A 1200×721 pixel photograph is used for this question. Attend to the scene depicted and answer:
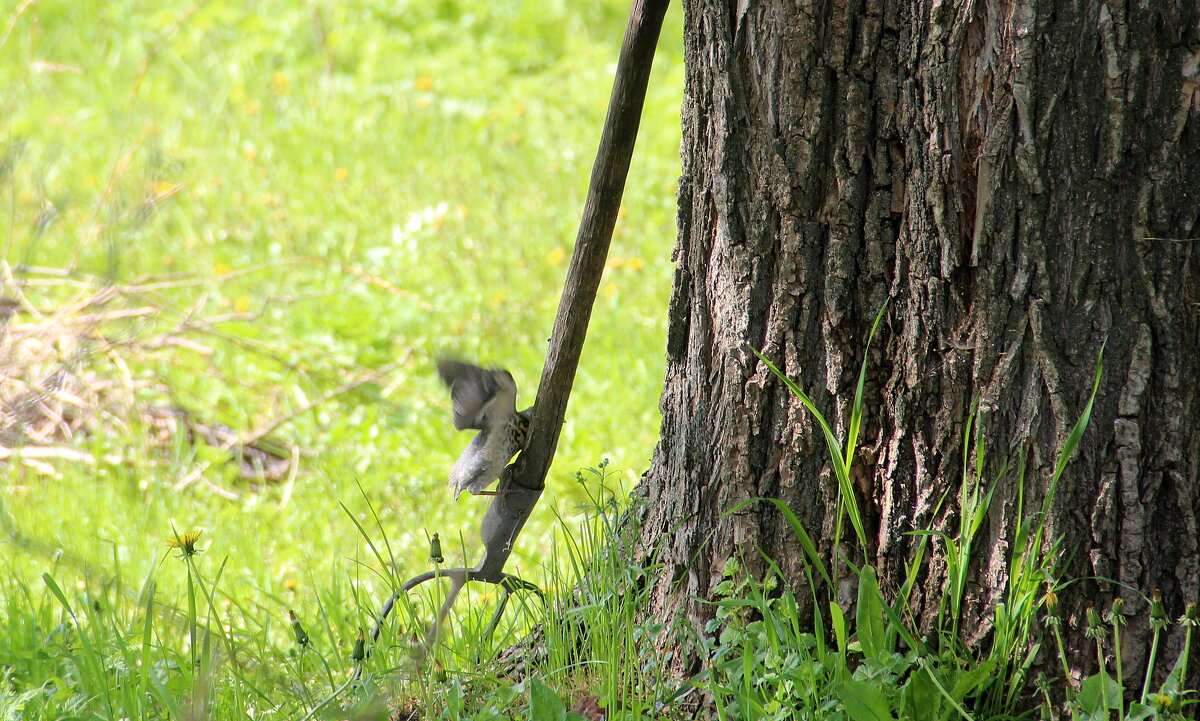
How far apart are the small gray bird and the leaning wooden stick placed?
0.04 m

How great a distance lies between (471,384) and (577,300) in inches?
10.4

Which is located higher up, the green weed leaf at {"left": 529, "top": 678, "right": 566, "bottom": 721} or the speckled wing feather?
the speckled wing feather

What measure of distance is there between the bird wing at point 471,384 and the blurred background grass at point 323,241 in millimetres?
490

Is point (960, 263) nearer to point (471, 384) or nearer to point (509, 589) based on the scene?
point (471, 384)

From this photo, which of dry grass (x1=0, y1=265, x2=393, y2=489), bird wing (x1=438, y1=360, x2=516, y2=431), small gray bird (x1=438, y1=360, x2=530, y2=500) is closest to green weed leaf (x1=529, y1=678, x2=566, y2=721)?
small gray bird (x1=438, y1=360, x2=530, y2=500)

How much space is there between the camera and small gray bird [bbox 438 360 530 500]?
2066 millimetres

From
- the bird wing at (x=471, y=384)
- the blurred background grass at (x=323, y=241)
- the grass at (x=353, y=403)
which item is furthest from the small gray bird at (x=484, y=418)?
the blurred background grass at (x=323, y=241)

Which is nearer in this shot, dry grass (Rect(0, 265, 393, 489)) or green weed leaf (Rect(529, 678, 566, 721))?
green weed leaf (Rect(529, 678, 566, 721))

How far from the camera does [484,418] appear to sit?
6.88 ft

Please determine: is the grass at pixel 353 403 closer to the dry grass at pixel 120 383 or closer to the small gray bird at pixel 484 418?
the dry grass at pixel 120 383

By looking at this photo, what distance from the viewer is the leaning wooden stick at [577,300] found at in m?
1.94

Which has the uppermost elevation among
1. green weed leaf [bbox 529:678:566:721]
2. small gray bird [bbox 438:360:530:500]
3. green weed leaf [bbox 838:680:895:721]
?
small gray bird [bbox 438:360:530:500]

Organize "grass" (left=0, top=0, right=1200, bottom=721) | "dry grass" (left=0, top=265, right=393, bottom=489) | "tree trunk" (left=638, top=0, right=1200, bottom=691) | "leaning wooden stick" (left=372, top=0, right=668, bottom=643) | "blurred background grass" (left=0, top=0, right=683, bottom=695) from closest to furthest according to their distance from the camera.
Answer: "tree trunk" (left=638, top=0, right=1200, bottom=691) < "grass" (left=0, top=0, right=1200, bottom=721) < "leaning wooden stick" (left=372, top=0, right=668, bottom=643) < "blurred background grass" (left=0, top=0, right=683, bottom=695) < "dry grass" (left=0, top=265, right=393, bottom=489)

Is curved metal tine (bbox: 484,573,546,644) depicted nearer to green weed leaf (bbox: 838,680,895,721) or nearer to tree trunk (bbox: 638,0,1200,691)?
tree trunk (bbox: 638,0,1200,691)
